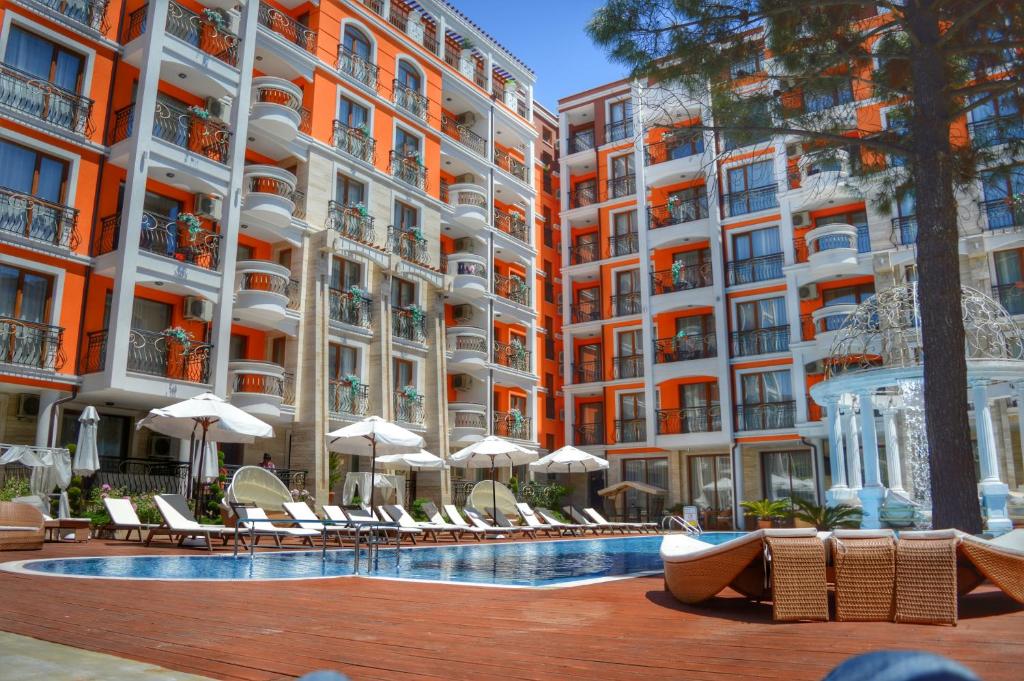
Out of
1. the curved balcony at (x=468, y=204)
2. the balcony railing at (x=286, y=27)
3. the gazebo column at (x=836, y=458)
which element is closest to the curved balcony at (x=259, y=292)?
the balcony railing at (x=286, y=27)

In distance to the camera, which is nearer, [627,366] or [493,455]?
[493,455]

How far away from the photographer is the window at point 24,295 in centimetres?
1889

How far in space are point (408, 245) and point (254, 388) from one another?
8.97m

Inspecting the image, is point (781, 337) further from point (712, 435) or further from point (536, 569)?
point (536, 569)

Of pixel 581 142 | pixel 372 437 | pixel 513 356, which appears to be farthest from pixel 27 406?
pixel 581 142

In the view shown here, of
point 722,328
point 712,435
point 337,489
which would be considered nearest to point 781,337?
point 722,328

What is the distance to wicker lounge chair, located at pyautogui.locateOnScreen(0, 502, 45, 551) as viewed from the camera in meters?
12.2

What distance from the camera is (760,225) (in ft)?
110

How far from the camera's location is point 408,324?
28.9 m

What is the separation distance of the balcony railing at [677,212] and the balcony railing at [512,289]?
6109 mm

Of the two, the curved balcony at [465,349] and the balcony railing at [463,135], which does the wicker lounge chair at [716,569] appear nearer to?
the curved balcony at [465,349]

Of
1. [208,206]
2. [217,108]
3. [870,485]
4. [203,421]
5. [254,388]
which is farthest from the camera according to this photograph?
[217,108]

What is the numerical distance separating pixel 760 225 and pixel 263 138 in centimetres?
1963

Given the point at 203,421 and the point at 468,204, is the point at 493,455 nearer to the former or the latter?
the point at 203,421
